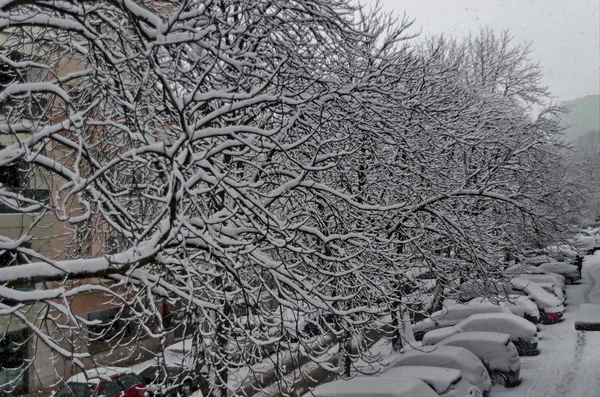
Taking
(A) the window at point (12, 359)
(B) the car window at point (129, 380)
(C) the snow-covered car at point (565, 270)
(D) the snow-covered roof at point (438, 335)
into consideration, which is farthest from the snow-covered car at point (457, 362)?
(C) the snow-covered car at point (565, 270)

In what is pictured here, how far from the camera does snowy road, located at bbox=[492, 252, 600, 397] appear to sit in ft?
37.9

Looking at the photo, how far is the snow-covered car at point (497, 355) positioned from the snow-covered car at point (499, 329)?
147 centimetres

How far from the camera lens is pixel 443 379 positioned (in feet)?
29.5

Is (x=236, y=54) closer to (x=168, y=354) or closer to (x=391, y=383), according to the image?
(x=391, y=383)

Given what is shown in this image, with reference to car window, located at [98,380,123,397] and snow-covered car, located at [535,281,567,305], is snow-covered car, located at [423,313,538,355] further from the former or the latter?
car window, located at [98,380,123,397]

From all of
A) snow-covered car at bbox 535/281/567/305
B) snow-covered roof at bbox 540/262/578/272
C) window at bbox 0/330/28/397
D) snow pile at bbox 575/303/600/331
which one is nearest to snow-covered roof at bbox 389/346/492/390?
snow pile at bbox 575/303/600/331

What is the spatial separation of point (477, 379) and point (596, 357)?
5.92 m

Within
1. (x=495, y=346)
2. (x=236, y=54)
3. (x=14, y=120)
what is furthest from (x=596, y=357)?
(x=14, y=120)

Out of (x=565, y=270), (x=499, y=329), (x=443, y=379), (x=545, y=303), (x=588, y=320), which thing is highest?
(x=588, y=320)

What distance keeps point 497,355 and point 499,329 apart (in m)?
2.44

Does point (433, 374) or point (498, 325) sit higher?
point (433, 374)

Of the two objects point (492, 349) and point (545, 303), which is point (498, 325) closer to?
point (492, 349)

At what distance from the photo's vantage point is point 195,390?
13516mm

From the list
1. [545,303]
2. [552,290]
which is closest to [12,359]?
Answer: [545,303]
